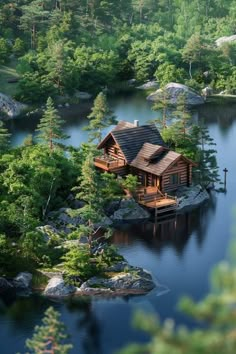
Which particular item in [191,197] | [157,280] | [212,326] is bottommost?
[157,280]

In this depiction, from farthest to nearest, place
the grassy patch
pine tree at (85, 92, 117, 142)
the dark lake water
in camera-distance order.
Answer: the grassy patch → pine tree at (85, 92, 117, 142) → the dark lake water

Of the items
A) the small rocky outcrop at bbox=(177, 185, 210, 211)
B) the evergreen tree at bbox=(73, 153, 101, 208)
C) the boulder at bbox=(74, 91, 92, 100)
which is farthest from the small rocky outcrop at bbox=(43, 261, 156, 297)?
the boulder at bbox=(74, 91, 92, 100)

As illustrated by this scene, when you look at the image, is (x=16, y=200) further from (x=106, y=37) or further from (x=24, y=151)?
(x=106, y=37)

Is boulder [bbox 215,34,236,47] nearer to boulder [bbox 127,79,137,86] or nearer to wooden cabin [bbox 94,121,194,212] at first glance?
boulder [bbox 127,79,137,86]

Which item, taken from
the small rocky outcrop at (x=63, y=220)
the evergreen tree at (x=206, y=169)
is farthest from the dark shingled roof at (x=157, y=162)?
the small rocky outcrop at (x=63, y=220)

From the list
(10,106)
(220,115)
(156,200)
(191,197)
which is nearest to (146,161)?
(156,200)

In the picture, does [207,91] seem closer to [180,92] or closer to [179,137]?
[180,92]

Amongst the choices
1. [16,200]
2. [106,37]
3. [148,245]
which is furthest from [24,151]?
[106,37]
